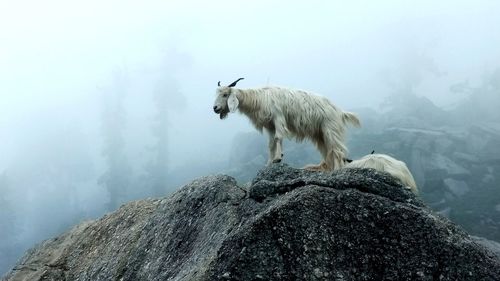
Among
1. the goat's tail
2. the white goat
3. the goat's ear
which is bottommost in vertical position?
the white goat

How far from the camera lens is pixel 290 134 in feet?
46.8

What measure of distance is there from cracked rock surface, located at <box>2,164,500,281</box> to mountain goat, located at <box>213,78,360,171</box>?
5674mm

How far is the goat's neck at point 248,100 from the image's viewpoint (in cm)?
1448

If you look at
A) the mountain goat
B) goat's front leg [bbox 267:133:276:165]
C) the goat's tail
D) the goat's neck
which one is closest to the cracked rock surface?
goat's front leg [bbox 267:133:276:165]

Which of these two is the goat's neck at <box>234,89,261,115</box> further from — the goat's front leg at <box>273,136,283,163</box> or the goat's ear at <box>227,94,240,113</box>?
the goat's front leg at <box>273,136,283,163</box>

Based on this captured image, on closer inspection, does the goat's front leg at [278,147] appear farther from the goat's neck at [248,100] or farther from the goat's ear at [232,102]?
the goat's ear at [232,102]

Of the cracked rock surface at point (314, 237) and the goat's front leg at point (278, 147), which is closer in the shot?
the cracked rock surface at point (314, 237)

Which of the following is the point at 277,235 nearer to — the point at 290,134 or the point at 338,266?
the point at 338,266

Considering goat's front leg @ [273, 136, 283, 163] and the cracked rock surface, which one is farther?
goat's front leg @ [273, 136, 283, 163]

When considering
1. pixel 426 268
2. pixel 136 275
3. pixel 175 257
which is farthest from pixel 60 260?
pixel 426 268

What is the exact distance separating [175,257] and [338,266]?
2.80m

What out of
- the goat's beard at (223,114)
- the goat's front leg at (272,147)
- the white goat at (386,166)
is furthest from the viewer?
the goat's beard at (223,114)

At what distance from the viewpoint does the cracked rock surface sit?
5957mm

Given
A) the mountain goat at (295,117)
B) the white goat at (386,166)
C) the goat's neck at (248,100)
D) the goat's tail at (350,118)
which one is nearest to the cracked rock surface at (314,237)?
the white goat at (386,166)
